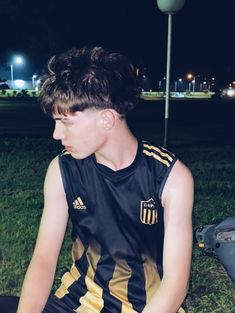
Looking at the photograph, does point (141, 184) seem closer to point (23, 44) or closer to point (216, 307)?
point (216, 307)

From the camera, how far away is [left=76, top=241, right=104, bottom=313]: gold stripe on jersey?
2.12 meters

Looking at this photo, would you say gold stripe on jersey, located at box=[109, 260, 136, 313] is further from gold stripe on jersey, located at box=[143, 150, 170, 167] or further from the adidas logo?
gold stripe on jersey, located at box=[143, 150, 170, 167]

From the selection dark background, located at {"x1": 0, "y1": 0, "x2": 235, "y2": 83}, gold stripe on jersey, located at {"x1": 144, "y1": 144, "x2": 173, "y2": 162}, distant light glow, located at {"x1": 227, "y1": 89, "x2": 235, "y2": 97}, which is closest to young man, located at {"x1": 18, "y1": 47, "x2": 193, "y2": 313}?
gold stripe on jersey, located at {"x1": 144, "y1": 144, "x2": 173, "y2": 162}

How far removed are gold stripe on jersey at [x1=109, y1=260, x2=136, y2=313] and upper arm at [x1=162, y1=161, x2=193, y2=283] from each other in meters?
0.22

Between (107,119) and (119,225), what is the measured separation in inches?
17.6

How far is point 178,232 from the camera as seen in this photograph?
76.0 inches

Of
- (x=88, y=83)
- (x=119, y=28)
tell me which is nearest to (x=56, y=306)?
(x=88, y=83)

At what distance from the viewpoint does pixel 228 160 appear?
12891mm

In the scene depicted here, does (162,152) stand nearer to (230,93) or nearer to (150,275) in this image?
(150,275)

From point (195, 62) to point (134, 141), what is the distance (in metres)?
64.2

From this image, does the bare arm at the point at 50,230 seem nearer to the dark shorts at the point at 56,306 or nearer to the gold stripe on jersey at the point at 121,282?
the dark shorts at the point at 56,306

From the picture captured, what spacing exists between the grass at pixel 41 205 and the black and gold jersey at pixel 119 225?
8.05 ft

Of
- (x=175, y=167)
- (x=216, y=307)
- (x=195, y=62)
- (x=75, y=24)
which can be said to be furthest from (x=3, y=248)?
(x=195, y=62)

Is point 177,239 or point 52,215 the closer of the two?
point 177,239
